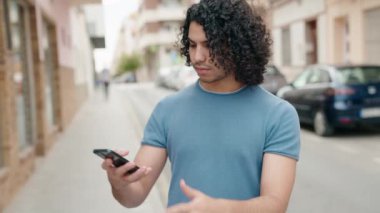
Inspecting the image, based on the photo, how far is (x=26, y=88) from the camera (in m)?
9.07

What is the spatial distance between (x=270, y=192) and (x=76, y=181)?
599cm

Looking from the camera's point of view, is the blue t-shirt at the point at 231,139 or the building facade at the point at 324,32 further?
the building facade at the point at 324,32

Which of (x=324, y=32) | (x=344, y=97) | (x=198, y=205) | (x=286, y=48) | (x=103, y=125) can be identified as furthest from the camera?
(x=286, y=48)

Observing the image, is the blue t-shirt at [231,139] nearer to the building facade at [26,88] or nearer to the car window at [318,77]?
the building facade at [26,88]

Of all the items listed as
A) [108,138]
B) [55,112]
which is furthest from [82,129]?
[108,138]

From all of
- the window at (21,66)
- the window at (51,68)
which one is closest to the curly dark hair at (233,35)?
the window at (21,66)

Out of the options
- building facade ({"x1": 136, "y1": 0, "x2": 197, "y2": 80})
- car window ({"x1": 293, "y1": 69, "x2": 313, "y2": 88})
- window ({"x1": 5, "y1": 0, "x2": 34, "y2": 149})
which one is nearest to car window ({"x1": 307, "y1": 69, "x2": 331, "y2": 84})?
car window ({"x1": 293, "y1": 69, "x2": 313, "y2": 88})

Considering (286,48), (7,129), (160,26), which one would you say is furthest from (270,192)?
(160,26)

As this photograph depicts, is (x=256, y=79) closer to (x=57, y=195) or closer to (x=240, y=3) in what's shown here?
(x=240, y=3)

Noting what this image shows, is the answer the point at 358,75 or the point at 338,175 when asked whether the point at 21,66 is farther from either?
the point at 358,75

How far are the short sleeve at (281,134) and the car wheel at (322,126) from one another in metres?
9.25

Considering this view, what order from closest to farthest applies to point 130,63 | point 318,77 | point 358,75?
point 358,75 → point 318,77 → point 130,63

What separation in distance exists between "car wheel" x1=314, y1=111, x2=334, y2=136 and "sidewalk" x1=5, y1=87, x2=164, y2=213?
3.67 m

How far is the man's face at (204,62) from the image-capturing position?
6.23ft
